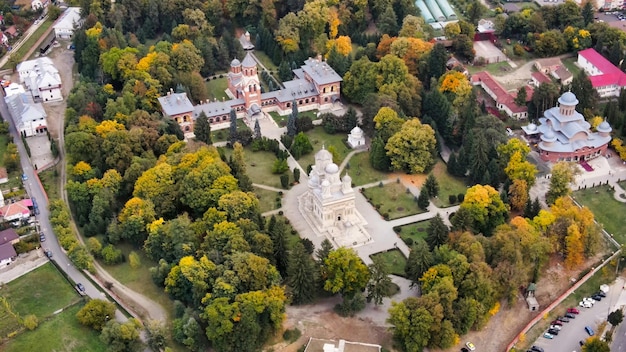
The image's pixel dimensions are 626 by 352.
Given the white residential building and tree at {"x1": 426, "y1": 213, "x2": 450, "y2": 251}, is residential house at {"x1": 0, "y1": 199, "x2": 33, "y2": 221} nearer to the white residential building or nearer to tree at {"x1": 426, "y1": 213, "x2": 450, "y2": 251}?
the white residential building

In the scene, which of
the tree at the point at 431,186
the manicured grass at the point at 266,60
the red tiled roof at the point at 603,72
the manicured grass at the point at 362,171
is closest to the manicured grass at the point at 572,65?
the red tiled roof at the point at 603,72

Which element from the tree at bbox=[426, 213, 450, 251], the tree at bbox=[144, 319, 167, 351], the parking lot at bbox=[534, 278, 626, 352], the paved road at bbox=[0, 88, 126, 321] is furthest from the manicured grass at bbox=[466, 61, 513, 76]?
the tree at bbox=[144, 319, 167, 351]

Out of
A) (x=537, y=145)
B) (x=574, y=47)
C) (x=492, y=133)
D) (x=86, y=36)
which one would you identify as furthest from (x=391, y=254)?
(x=86, y=36)

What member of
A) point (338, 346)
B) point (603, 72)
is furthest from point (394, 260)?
point (603, 72)

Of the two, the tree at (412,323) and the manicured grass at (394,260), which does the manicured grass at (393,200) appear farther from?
the tree at (412,323)

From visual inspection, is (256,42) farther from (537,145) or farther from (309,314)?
(309,314)
